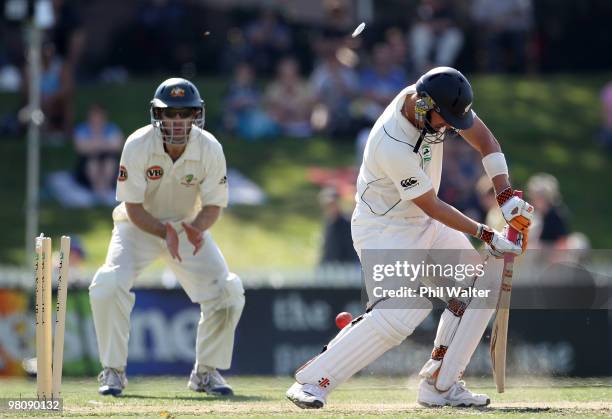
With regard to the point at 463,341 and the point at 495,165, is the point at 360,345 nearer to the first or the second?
the point at 463,341

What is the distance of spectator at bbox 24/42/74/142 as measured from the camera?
58.8ft

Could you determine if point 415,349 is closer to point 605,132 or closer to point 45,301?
point 45,301

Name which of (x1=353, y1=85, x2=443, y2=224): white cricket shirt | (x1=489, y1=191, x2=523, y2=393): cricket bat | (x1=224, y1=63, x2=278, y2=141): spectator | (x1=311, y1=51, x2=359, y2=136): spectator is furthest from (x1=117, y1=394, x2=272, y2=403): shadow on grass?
(x1=224, y1=63, x2=278, y2=141): spectator

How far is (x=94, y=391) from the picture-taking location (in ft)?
28.8

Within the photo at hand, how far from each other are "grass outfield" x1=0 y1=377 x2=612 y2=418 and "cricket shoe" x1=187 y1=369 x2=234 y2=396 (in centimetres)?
8

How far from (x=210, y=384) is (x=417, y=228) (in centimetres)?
200

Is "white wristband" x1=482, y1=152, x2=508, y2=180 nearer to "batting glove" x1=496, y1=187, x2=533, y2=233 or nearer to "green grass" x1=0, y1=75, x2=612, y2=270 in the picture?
"batting glove" x1=496, y1=187, x2=533, y2=233

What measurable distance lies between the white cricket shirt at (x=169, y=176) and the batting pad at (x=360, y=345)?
1.71 metres

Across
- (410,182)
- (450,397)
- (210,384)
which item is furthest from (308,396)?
(210,384)

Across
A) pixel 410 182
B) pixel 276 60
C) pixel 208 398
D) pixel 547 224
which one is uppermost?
pixel 276 60

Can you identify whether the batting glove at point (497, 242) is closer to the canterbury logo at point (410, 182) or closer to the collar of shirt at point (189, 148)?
the canterbury logo at point (410, 182)

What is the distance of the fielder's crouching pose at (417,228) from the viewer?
736 cm

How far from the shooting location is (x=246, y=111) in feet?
60.2

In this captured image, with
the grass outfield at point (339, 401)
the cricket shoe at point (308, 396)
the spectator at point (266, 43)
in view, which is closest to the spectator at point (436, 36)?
the spectator at point (266, 43)
